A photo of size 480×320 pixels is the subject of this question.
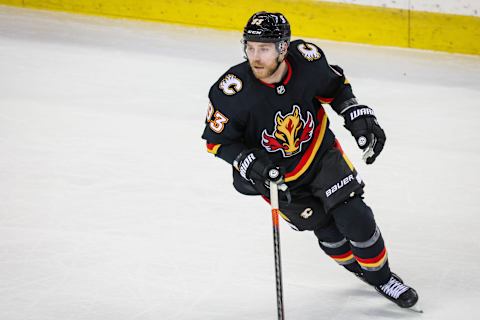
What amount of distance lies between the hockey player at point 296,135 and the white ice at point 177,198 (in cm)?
31

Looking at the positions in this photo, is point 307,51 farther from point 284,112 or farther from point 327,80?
point 284,112

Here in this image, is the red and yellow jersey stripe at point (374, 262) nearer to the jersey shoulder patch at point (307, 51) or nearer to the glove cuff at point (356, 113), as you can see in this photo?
the glove cuff at point (356, 113)

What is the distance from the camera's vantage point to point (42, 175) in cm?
406

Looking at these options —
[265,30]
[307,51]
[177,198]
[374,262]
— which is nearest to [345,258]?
[374,262]

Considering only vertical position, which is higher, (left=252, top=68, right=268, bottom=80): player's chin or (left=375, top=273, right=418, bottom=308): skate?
(left=252, top=68, right=268, bottom=80): player's chin

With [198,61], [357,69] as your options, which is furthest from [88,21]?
[357,69]

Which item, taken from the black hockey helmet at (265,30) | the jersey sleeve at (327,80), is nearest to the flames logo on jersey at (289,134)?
the jersey sleeve at (327,80)

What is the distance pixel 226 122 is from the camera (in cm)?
272

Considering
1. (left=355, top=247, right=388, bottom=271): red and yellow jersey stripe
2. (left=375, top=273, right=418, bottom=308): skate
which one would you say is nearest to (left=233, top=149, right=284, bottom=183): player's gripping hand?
(left=355, top=247, right=388, bottom=271): red and yellow jersey stripe

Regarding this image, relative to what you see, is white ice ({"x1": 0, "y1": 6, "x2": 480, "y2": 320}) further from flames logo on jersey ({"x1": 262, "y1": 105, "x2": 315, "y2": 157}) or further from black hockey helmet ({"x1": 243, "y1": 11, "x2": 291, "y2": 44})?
black hockey helmet ({"x1": 243, "y1": 11, "x2": 291, "y2": 44})

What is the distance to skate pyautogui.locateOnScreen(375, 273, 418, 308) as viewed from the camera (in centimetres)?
293

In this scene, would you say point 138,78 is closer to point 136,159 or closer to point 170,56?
point 170,56

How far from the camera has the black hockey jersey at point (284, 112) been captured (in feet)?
8.92

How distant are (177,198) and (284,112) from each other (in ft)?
4.25
